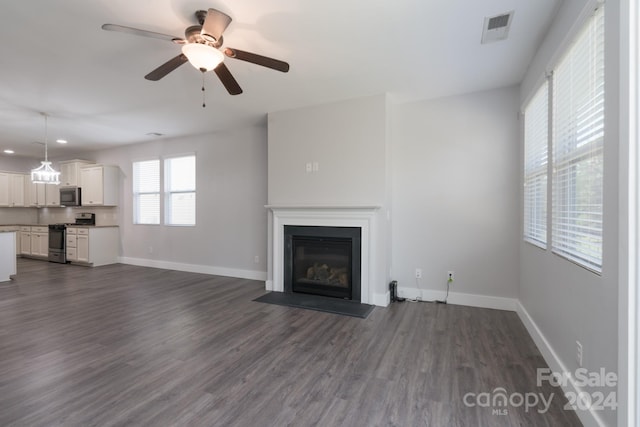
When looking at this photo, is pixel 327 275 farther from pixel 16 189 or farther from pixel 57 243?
pixel 16 189

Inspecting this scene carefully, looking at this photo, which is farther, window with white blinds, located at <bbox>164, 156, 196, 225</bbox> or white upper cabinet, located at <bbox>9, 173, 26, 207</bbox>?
white upper cabinet, located at <bbox>9, 173, 26, 207</bbox>

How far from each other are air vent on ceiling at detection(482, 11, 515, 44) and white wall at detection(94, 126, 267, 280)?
354 centimetres

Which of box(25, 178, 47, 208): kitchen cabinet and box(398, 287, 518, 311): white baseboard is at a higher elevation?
box(25, 178, 47, 208): kitchen cabinet

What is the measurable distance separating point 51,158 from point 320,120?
804 cm

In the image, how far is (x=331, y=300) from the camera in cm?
391

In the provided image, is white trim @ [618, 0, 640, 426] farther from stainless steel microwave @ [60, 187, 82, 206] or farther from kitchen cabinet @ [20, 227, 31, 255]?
kitchen cabinet @ [20, 227, 31, 255]

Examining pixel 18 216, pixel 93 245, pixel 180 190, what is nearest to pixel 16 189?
pixel 18 216

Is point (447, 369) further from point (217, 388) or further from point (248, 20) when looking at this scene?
point (248, 20)

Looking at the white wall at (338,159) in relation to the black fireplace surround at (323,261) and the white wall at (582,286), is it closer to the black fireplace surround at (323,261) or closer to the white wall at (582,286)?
the black fireplace surround at (323,261)

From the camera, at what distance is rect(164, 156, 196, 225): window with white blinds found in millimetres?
5883

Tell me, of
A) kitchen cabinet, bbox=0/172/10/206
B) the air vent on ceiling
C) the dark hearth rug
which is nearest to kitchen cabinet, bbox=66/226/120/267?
kitchen cabinet, bbox=0/172/10/206

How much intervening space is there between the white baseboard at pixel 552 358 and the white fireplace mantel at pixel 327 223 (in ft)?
5.32

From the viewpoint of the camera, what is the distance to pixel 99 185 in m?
6.59

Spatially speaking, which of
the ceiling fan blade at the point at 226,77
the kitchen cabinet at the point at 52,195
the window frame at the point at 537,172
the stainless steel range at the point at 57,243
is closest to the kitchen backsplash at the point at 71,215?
the kitchen cabinet at the point at 52,195
